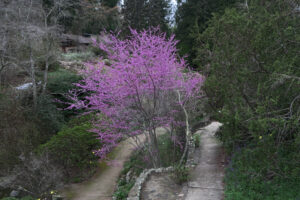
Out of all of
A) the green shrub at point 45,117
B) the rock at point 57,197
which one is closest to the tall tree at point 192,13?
the green shrub at point 45,117

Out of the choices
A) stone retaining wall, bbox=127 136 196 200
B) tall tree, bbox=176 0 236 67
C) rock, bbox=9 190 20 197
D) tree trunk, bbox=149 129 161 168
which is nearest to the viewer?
stone retaining wall, bbox=127 136 196 200

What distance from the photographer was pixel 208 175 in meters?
6.25

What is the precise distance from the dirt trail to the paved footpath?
7.54ft

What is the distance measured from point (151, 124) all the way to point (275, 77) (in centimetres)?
386

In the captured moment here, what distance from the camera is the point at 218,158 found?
7.46 metres

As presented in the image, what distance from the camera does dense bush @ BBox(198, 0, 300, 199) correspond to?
4.28 meters

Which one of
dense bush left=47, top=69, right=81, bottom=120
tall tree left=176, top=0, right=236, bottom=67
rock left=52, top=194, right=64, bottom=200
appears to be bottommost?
rock left=52, top=194, right=64, bottom=200

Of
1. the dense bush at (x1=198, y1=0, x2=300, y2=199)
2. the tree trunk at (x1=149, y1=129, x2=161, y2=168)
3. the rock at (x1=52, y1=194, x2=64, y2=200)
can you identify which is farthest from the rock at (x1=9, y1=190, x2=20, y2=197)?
the dense bush at (x1=198, y1=0, x2=300, y2=199)

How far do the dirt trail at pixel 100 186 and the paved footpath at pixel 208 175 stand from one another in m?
2.30

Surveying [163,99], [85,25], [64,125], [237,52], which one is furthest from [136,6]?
[237,52]

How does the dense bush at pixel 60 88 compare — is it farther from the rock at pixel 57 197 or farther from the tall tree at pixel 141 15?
the tall tree at pixel 141 15

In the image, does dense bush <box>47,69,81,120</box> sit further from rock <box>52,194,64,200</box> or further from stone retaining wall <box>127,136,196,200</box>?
stone retaining wall <box>127,136,196,200</box>

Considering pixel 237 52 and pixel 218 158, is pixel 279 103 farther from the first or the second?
pixel 218 158

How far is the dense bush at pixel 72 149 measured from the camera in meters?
9.09
